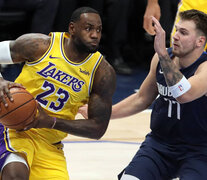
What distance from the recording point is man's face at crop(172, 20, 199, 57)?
412 cm

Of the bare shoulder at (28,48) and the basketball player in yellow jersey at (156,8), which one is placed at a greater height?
the basketball player in yellow jersey at (156,8)

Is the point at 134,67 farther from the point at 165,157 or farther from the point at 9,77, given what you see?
the point at 165,157

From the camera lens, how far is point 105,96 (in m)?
4.16

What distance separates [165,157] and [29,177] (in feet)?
3.23

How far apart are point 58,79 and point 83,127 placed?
1.24 feet

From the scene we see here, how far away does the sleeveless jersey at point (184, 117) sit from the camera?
4176mm

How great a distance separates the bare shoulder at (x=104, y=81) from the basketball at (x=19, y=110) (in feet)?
1.79

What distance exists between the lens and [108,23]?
8727mm

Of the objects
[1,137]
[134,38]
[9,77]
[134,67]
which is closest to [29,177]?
[1,137]

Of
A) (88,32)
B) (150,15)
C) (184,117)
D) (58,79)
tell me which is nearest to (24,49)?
(58,79)

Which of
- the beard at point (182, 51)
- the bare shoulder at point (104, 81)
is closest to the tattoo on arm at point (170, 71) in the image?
the beard at point (182, 51)

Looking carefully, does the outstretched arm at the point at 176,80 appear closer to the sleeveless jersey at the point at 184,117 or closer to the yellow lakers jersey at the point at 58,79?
the sleeveless jersey at the point at 184,117

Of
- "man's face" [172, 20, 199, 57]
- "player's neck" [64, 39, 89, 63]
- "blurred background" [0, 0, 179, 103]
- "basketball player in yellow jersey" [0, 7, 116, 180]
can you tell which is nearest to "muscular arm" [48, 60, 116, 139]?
"basketball player in yellow jersey" [0, 7, 116, 180]

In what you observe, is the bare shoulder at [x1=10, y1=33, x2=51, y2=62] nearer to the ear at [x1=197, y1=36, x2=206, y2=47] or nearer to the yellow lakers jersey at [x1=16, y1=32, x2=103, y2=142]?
the yellow lakers jersey at [x1=16, y1=32, x2=103, y2=142]
